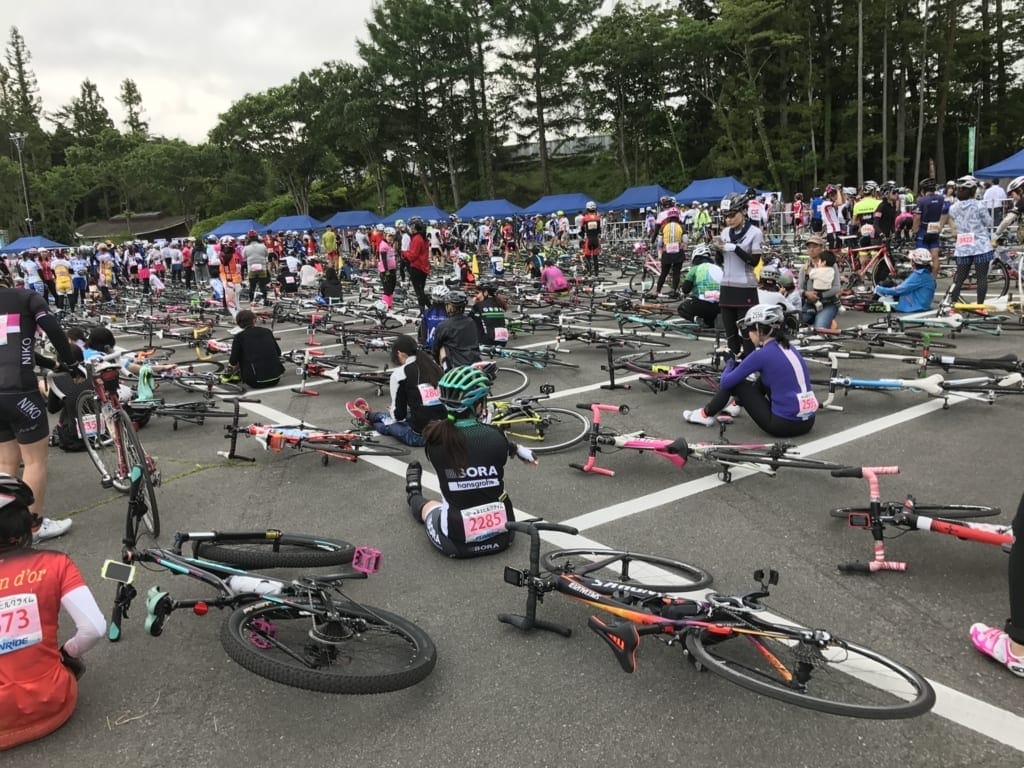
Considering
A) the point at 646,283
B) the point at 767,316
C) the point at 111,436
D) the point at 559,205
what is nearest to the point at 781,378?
the point at 767,316

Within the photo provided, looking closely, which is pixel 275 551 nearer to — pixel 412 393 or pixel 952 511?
pixel 412 393

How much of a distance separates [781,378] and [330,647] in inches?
178

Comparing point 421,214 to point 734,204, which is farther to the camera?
point 421,214

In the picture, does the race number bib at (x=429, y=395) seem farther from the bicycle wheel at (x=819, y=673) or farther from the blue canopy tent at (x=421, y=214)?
the blue canopy tent at (x=421, y=214)

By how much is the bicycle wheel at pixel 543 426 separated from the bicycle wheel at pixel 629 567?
2.42 meters

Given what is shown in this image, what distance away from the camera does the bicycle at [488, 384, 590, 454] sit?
655 centimetres

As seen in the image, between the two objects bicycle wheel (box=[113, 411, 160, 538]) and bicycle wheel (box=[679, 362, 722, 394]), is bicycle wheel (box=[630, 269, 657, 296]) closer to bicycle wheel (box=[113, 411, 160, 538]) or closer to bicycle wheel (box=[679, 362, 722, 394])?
bicycle wheel (box=[679, 362, 722, 394])

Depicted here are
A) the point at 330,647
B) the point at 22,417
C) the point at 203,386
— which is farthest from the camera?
the point at 203,386

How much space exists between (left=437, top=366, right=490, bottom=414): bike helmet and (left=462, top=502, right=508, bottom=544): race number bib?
2.14ft

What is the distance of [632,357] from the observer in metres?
9.22

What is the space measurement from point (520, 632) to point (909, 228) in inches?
820

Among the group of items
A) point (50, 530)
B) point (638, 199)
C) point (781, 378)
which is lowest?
point (50, 530)

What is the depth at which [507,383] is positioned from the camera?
9.10 meters

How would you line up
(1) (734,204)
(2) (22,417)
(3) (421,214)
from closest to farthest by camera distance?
(2) (22,417) < (1) (734,204) < (3) (421,214)
